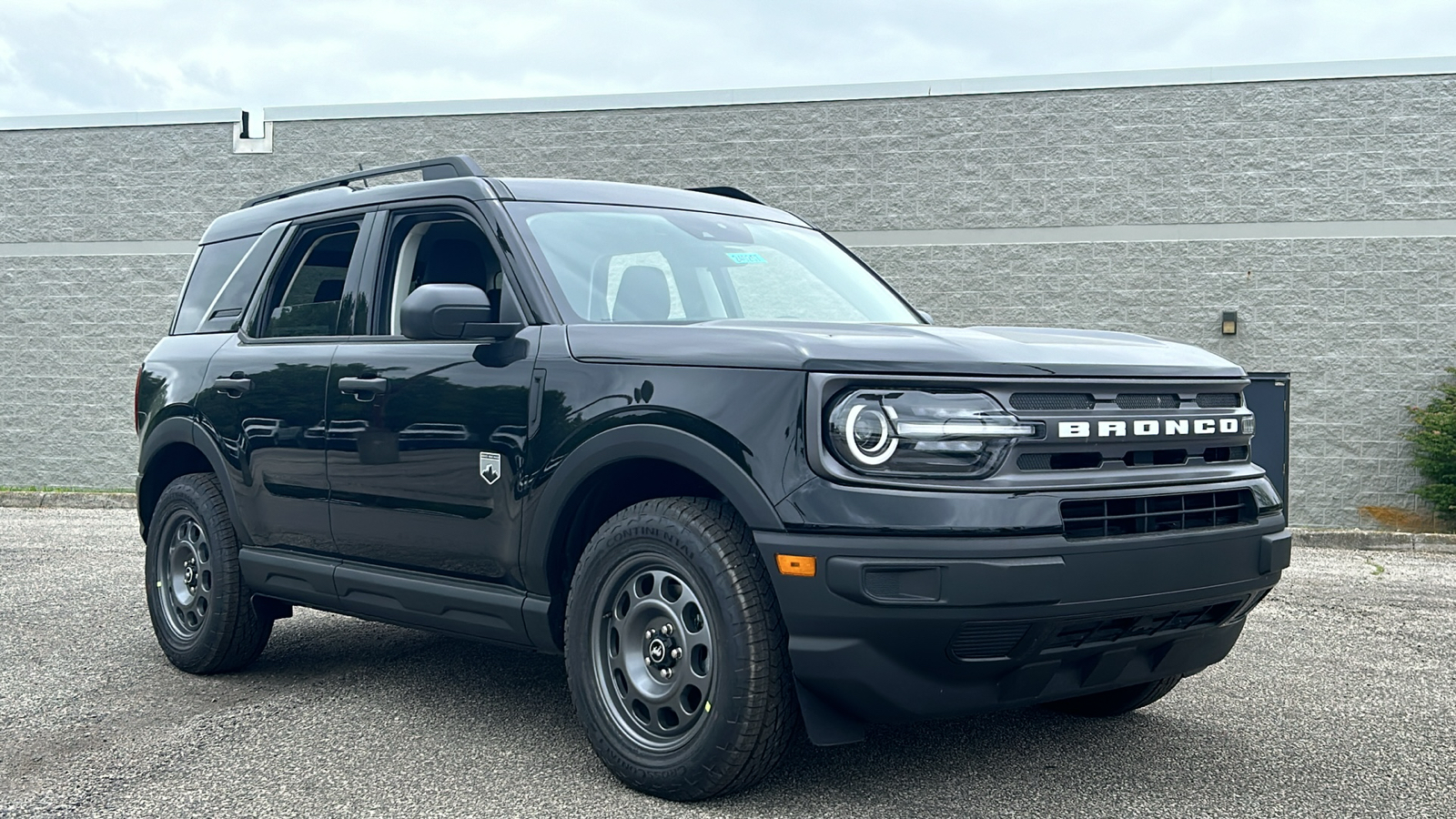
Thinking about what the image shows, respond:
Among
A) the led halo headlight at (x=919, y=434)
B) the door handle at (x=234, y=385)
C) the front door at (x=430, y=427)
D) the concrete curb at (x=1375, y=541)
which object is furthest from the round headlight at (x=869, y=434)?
the concrete curb at (x=1375, y=541)

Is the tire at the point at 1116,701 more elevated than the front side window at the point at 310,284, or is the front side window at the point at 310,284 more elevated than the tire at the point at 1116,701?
the front side window at the point at 310,284

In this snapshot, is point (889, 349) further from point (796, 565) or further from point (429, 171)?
point (429, 171)

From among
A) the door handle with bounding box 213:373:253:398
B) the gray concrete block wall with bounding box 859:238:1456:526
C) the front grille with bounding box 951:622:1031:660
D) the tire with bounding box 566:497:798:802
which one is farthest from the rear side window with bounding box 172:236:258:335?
the gray concrete block wall with bounding box 859:238:1456:526

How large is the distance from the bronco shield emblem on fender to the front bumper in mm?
1118

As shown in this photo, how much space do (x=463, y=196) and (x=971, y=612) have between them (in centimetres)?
248

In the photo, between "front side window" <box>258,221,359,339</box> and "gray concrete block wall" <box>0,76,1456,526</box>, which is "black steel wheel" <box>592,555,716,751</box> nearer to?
"front side window" <box>258,221,359,339</box>

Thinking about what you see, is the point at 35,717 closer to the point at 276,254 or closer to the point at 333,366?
the point at 333,366

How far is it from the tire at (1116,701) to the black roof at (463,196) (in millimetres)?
2260

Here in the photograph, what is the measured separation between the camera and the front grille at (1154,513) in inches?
143

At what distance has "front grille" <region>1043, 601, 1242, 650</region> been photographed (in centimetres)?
367

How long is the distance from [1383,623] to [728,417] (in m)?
5.13

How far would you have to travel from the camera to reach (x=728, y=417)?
3.77 m

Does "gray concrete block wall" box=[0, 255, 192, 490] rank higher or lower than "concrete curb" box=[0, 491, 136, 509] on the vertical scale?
higher

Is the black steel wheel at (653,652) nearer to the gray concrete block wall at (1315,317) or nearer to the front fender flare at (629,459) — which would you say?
the front fender flare at (629,459)
